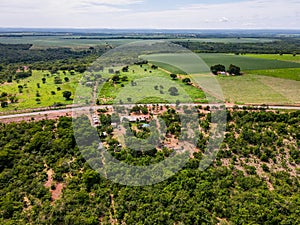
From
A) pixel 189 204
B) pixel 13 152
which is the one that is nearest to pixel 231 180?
pixel 189 204

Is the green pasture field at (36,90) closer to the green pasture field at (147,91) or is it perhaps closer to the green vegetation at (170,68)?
the green pasture field at (147,91)

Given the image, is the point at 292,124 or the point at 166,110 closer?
the point at 292,124

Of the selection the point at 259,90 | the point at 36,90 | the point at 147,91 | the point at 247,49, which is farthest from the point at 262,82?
the point at 247,49

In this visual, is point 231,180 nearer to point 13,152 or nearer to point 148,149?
point 148,149

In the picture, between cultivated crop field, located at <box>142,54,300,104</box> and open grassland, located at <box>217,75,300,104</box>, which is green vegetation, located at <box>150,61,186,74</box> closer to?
cultivated crop field, located at <box>142,54,300,104</box>

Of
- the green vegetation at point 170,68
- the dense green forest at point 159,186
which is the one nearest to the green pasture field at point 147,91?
the green vegetation at point 170,68

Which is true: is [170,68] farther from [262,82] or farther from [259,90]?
[259,90]

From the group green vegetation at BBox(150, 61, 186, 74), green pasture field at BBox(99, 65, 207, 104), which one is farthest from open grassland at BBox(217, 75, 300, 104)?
green vegetation at BBox(150, 61, 186, 74)
